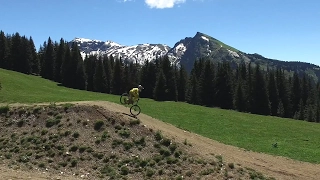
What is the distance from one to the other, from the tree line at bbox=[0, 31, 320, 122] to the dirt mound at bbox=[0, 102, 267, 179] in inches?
2445

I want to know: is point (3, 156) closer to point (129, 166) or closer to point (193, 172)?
point (129, 166)

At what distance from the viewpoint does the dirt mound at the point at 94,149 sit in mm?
17359

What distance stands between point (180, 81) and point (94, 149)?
80165mm

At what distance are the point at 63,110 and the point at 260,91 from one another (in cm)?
7118

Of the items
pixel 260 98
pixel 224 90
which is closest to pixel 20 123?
pixel 224 90

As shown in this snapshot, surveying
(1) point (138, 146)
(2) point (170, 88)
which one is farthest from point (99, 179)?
(2) point (170, 88)

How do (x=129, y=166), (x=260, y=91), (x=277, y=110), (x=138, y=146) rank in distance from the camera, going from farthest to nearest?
(x=277, y=110) → (x=260, y=91) → (x=138, y=146) → (x=129, y=166)

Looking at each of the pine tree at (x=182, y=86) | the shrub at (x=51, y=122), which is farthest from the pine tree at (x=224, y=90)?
the shrub at (x=51, y=122)

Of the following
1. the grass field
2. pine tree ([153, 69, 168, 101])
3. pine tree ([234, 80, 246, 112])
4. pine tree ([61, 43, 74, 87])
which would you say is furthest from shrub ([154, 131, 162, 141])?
pine tree ([61, 43, 74, 87])

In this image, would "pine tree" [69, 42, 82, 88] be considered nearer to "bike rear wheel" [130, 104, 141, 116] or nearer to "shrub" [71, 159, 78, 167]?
"bike rear wheel" [130, 104, 141, 116]

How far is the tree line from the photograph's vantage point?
8531cm

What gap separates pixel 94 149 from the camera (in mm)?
19469

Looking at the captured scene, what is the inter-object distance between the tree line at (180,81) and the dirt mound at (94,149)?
6210 cm

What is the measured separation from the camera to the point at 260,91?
86.3 metres
